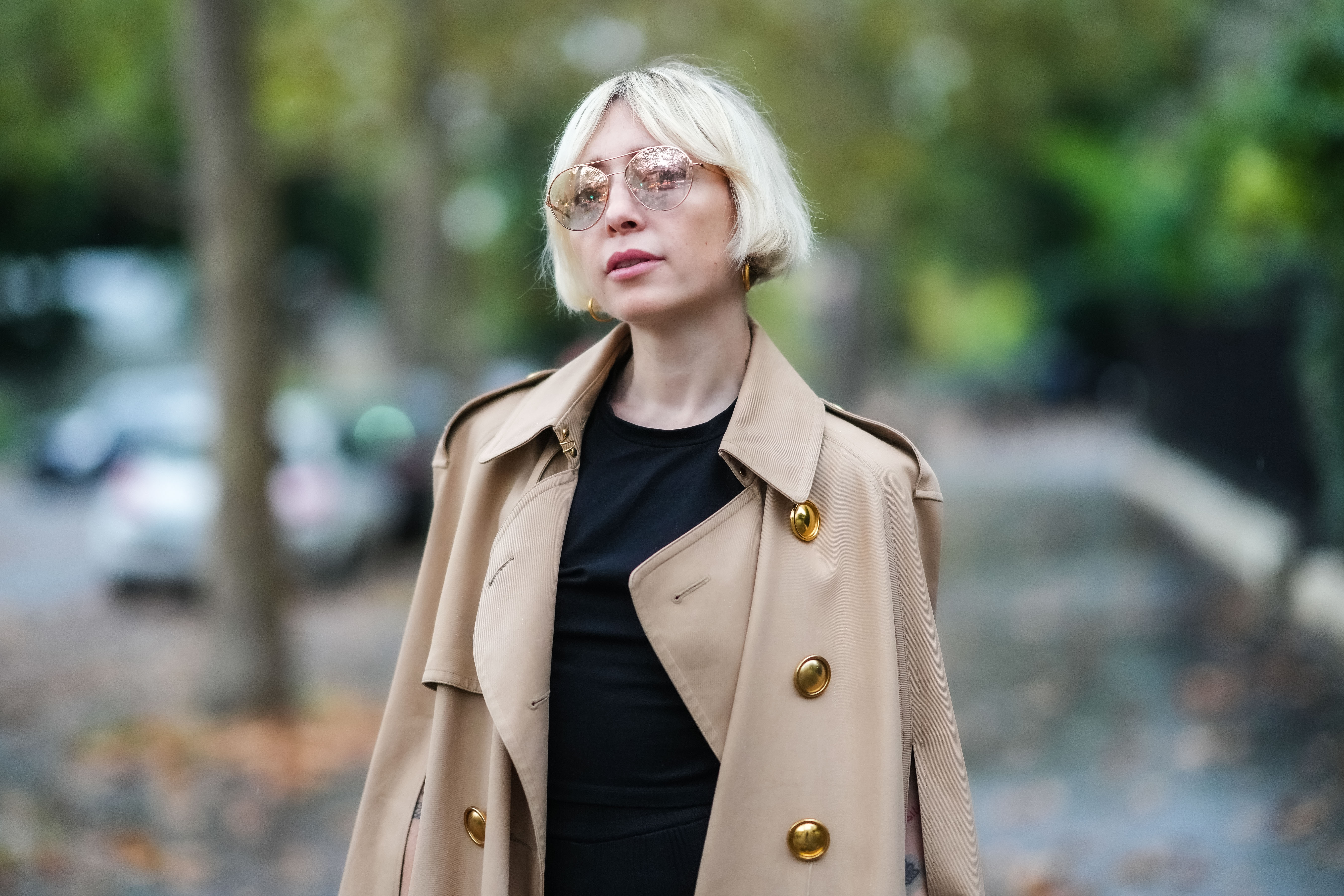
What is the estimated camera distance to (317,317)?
37.7 m

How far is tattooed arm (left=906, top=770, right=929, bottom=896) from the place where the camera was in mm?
2270

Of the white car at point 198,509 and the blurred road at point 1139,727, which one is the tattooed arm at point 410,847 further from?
the white car at point 198,509

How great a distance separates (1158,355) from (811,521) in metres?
19.9

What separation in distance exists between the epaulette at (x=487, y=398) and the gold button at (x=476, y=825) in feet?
2.26

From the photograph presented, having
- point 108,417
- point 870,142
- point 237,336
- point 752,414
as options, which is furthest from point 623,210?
point 108,417

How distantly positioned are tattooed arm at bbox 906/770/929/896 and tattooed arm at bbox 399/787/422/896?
2.87 ft

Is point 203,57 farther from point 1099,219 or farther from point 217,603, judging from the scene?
point 1099,219

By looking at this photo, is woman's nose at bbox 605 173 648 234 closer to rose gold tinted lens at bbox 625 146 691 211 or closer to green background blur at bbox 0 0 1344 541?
Answer: rose gold tinted lens at bbox 625 146 691 211

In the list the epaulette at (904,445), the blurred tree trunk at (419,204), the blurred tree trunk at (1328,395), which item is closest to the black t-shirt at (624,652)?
the epaulette at (904,445)

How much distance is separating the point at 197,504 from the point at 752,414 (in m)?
11.0

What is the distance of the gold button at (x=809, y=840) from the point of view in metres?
2.16

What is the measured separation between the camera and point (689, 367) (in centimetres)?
243

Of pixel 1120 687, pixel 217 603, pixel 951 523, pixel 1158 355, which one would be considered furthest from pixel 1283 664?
pixel 1158 355

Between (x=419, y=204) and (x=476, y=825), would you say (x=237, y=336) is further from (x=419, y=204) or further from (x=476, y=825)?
(x=419, y=204)
